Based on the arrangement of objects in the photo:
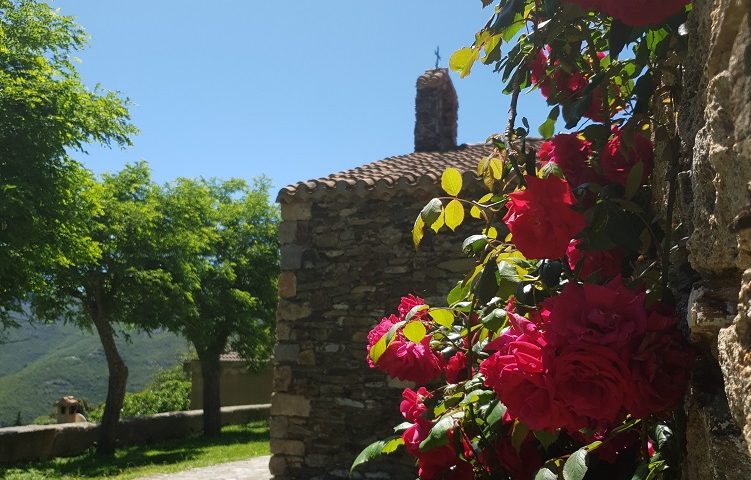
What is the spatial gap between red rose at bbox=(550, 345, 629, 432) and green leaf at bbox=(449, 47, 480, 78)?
3.42ft

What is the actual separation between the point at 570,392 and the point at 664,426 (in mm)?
227

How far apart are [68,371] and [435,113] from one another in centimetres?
8636

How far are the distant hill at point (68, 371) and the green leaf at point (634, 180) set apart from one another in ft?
252

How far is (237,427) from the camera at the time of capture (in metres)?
21.1

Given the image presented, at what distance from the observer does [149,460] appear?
13.6 m

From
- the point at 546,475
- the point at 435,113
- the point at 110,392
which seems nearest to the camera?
the point at 546,475

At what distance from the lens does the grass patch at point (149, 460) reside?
11438mm

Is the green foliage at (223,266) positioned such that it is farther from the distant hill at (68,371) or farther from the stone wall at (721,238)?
the distant hill at (68,371)

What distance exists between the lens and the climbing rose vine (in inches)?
40.0

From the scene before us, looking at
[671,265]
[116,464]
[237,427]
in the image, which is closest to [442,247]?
[671,265]

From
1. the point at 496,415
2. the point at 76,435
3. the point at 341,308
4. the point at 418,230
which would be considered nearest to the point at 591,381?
the point at 496,415

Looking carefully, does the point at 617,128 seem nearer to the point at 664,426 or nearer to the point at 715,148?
the point at 664,426

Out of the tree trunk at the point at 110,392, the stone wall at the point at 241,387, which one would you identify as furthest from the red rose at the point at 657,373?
the stone wall at the point at 241,387

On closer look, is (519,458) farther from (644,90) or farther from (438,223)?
(644,90)
